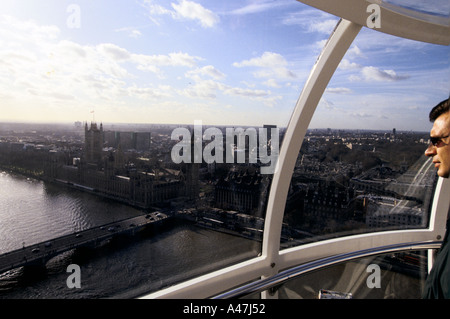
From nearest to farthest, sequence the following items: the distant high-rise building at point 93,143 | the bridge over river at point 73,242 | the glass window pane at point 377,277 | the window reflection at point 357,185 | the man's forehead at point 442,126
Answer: the man's forehead at point 442,126, the bridge over river at point 73,242, the distant high-rise building at point 93,143, the glass window pane at point 377,277, the window reflection at point 357,185

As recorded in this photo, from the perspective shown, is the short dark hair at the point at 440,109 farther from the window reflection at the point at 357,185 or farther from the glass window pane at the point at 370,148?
the window reflection at the point at 357,185

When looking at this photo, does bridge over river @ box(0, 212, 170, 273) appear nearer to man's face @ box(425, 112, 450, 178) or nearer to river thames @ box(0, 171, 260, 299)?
river thames @ box(0, 171, 260, 299)

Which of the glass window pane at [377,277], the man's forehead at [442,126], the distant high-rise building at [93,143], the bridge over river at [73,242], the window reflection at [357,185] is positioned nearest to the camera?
the man's forehead at [442,126]

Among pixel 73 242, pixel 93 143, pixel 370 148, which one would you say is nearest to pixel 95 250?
pixel 73 242

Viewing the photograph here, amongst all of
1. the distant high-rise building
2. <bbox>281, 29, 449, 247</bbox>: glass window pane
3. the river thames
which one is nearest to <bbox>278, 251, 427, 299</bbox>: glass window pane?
<bbox>281, 29, 449, 247</bbox>: glass window pane

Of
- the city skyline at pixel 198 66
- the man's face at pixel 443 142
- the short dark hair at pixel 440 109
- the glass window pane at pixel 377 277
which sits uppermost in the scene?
the city skyline at pixel 198 66

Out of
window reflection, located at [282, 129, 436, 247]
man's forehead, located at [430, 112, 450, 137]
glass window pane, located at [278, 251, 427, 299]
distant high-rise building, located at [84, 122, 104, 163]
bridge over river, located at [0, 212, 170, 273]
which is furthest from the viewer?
window reflection, located at [282, 129, 436, 247]

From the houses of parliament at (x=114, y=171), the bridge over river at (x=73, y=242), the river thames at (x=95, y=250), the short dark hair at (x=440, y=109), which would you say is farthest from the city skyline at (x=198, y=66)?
the short dark hair at (x=440, y=109)

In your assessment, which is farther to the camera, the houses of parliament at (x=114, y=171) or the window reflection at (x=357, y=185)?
the window reflection at (x=357, y=185)
